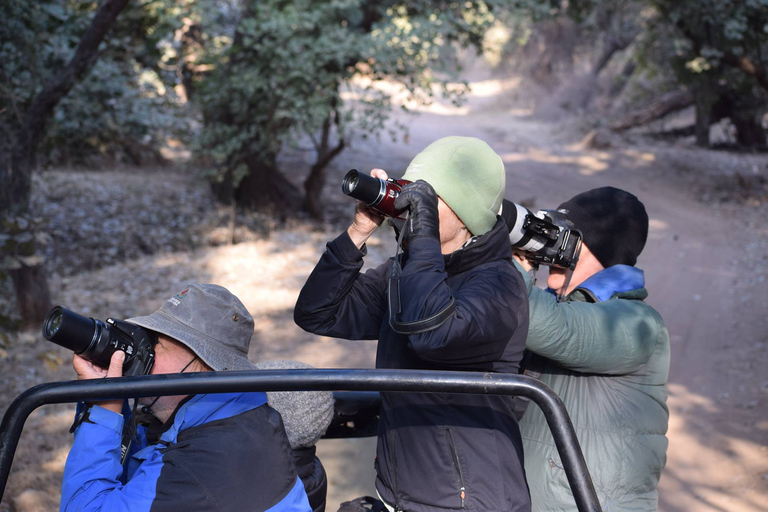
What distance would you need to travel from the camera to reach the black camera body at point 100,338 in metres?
1.59

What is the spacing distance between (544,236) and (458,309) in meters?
0.66

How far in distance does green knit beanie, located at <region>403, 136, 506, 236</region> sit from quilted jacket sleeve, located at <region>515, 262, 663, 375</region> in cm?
29

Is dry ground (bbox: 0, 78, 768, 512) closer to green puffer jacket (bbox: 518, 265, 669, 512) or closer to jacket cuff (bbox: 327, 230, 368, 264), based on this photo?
green puffer jacket (bbox: 518, 265, 669, 512)

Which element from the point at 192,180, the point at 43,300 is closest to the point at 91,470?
the point at 43,300

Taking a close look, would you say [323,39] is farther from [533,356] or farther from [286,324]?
[533,356]

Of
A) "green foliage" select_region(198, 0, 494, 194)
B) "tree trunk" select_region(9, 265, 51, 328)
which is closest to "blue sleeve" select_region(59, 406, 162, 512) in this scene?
"tree trunk" select_region(9, 265, 51, 328)

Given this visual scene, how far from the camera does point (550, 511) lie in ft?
7.11

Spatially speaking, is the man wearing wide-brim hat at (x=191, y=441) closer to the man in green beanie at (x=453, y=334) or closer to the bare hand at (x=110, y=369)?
the bare hand at (x=110, y=369)

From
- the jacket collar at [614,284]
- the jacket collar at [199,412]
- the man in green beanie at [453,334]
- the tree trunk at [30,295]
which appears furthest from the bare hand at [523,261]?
the tree trunk at [30,295]

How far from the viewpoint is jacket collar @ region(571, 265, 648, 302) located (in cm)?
226

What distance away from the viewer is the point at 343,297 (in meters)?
2.17

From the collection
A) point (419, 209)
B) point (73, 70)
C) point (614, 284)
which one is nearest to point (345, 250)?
point (419, 209)

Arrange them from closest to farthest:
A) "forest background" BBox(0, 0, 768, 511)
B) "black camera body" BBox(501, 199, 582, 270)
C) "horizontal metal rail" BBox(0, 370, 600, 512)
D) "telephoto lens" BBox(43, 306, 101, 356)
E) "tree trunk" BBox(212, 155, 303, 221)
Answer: "horizontal metal rail" BBox(0, 370, 600, 512) → "telephoto lens" BBox(43, 306, 101, 356) → "black camera body" BBox(501, 199, 582, 270) → "forest background" BBox(0, 0, 768, 511) → "tree trunk" BBox(212, 155, 303, 221)

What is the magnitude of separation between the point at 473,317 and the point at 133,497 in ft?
2.96
